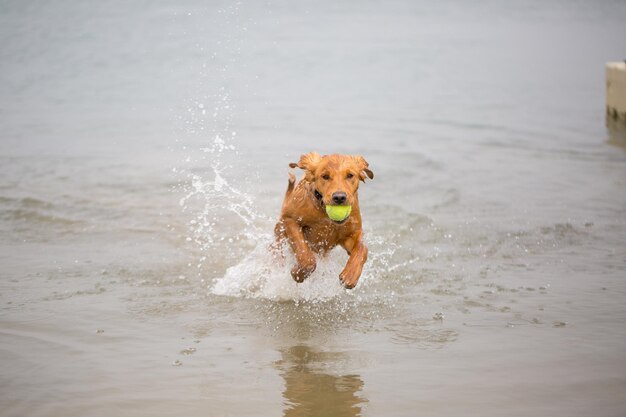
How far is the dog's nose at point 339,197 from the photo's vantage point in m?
5.04

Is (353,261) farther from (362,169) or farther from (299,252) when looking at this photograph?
(362,169)

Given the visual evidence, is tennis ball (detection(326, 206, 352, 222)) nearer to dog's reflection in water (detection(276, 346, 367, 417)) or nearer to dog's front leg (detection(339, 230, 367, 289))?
dog's front leg (detection(339, 230, 367, 289))

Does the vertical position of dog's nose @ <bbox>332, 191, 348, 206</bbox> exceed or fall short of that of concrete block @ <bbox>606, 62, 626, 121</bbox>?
it exceeds it

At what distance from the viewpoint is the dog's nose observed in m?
5.04

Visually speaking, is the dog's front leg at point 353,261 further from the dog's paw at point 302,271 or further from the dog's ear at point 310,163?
the dog's ear at point 310,163

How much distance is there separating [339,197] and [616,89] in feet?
35.6

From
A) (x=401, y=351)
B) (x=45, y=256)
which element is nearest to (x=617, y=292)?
(x=401, y=351)

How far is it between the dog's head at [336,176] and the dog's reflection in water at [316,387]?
3.09ft

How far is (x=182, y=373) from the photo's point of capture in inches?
178

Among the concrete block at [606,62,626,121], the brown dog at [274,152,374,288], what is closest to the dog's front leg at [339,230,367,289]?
the brown dog at [274,152,374,288]

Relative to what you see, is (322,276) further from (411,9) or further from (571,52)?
(411,9)

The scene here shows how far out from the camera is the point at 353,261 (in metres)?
5.52

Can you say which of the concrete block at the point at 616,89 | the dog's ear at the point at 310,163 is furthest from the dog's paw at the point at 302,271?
the concrete block at the point at 616,89

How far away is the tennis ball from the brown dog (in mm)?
43
